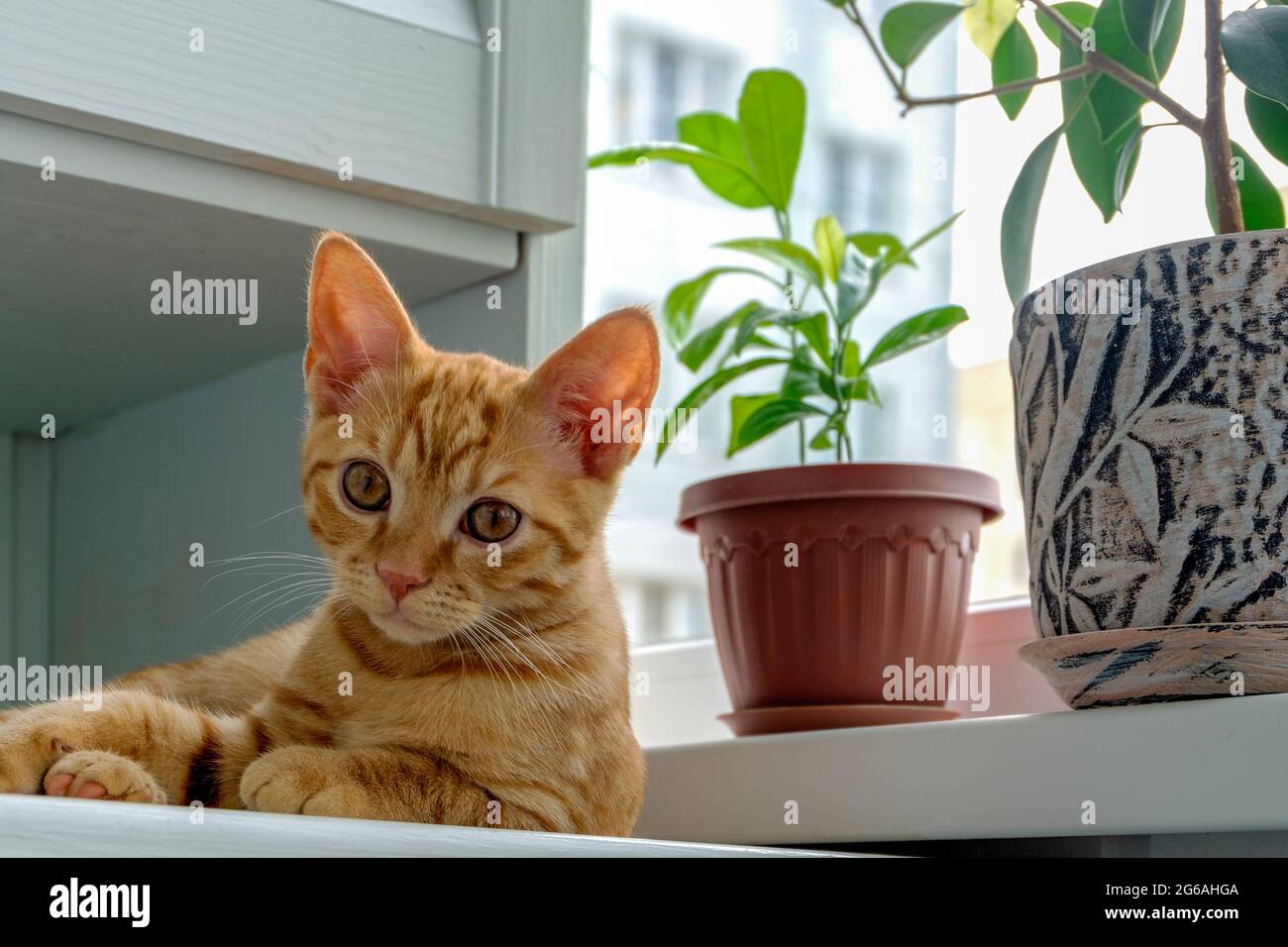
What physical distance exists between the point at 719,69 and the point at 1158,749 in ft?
8.96

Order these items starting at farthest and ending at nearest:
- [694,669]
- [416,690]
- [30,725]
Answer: [694,669]
[416,690]
[30,725]

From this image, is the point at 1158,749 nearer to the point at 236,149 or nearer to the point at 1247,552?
the point at 1247,552

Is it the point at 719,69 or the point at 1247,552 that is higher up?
the point at 719,69

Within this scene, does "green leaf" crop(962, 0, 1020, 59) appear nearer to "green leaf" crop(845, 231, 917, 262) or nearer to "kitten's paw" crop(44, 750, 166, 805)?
"green leaf" crop(845, 231, 917, 262)

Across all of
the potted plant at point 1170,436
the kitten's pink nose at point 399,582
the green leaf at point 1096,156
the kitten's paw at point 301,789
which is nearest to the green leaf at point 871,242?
the green leaf at point 1096,156

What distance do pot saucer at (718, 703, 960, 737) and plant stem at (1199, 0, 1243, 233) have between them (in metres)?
0.52

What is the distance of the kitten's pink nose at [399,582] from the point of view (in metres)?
0.93

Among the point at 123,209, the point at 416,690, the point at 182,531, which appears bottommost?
the point at 416,690

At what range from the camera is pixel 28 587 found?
62.4 inches

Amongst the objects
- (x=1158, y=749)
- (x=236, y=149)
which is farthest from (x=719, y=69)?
(x=1158, y=749)

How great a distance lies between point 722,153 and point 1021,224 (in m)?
0.47

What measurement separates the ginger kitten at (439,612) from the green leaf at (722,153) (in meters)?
0.52
